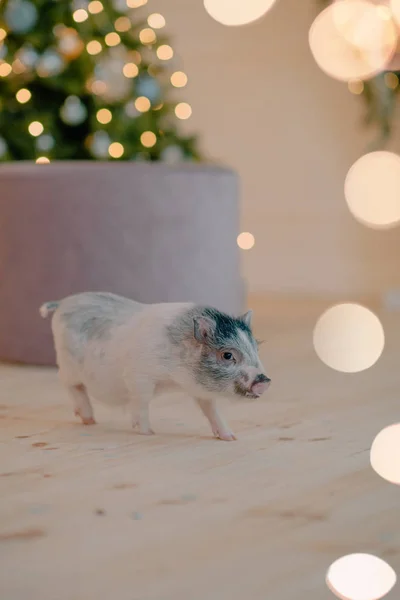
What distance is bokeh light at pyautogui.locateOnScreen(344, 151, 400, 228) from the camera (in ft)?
13.3

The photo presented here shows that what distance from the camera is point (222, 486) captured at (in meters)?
1.38

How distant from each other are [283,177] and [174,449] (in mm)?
2887

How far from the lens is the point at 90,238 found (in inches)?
92.2

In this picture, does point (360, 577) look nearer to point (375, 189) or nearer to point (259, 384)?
point (259, 384)

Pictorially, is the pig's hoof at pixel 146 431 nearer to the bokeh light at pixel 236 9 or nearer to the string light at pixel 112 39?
the string light at pixel 112 39

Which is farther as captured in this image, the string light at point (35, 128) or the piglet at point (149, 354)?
the string light at point (35, 128)

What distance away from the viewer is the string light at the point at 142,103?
3035 mm

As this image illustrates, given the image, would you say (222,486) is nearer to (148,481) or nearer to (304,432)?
(148,481)

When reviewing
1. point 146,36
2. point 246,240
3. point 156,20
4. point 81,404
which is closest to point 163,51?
point 146,36

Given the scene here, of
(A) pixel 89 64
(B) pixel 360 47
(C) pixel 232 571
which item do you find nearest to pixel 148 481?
(C) pixel 232 571

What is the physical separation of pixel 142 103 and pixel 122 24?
0.88 ft

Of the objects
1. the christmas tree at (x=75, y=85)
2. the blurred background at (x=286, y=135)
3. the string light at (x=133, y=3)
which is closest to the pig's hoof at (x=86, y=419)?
the christmas tree at (x=75, y=85)

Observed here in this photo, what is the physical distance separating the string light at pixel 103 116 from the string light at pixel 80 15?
0.89ft

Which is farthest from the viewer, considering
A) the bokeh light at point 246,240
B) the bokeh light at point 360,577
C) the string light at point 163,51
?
the bokeh light at point 246,240
